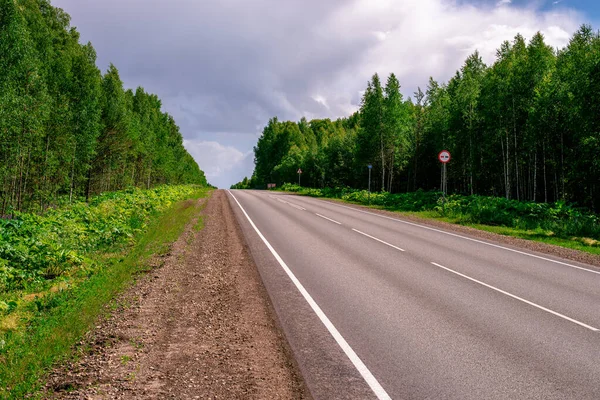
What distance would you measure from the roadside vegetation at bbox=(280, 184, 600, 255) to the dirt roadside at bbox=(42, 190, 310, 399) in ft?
41.7

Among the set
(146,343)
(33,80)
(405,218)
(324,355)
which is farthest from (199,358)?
(33,80)

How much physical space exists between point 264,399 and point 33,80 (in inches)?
1037

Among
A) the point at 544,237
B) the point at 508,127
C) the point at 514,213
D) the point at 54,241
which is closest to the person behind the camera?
the point at 54,241

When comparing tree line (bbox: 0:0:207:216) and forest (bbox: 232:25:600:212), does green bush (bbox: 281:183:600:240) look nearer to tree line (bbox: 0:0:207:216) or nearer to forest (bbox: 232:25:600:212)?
forest (bbox: 232:25:600:212)

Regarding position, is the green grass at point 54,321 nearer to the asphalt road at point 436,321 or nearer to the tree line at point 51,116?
the asphalt road at point 436,321

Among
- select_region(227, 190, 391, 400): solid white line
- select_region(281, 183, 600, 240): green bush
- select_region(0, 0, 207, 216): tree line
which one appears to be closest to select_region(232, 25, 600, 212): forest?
select_region(281, 183, 600, 240): green bush

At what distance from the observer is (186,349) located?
194 inches

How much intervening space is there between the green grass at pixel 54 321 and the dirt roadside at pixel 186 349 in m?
0.26

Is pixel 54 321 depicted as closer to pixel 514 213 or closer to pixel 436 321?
pixel 436 321

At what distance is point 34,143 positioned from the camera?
25297mm

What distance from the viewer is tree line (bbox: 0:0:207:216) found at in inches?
844

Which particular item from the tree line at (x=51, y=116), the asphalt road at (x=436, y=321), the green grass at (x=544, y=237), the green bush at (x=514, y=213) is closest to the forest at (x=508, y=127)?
the green bush at (x=514, y=213)

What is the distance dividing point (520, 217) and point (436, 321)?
16618 millimetres

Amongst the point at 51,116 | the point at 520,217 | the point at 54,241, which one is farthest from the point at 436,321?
the point at 51,116
